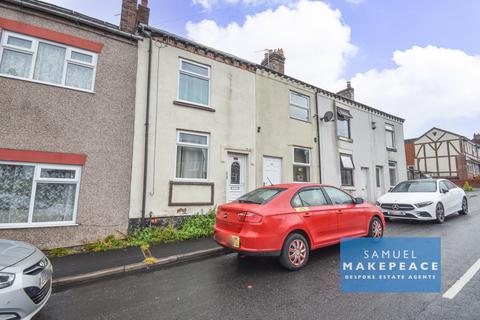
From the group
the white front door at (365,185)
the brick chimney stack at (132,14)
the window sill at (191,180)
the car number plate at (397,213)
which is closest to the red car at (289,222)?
the window sill at (191,180)

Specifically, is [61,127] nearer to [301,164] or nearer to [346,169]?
[301,164]

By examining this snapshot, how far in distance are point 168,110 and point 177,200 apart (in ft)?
9.51

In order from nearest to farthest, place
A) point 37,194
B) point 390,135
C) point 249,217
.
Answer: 1. point 249,217
2. point 37,194
3. point 390,135

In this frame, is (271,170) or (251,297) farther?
(271,170)

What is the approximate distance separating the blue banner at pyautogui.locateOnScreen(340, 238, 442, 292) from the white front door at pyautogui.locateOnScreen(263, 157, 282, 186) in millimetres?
4556

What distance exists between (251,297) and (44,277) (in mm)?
2706

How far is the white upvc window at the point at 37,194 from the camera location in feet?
18.9

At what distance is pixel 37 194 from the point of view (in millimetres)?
6047

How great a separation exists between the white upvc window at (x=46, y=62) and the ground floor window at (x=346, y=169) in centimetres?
1152

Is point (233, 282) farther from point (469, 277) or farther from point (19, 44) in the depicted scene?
point (19, 44)

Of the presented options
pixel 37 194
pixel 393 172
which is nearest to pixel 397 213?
pixel 393 172

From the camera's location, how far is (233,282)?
414 centimetres

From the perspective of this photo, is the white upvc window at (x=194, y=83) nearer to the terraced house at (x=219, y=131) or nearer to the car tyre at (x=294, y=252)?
the terraced house at (x=219, y=131)

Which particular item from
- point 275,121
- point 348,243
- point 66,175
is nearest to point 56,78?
point 66,175
